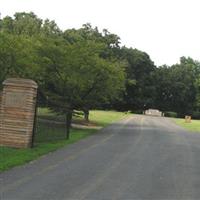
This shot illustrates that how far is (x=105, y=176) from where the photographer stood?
542 inches

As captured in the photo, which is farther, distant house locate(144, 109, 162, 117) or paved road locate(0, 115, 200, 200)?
distant house locate(144, 109, 162, 117)

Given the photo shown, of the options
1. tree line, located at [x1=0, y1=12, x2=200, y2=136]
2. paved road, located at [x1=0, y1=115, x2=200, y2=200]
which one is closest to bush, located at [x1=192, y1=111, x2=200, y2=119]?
tree line, located at [x1=0, y1=12, x2=200, y2=136]

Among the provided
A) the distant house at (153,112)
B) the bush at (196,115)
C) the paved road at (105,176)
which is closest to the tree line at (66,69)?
the paved road at (105,176)

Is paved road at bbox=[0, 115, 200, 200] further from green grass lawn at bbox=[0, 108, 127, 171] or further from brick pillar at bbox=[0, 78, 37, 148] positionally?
brick pillar at bbox=[0, 78, 37, 148]

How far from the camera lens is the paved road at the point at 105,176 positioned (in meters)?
11.2

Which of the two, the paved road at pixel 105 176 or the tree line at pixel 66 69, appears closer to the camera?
the paved road at pixel 105 176

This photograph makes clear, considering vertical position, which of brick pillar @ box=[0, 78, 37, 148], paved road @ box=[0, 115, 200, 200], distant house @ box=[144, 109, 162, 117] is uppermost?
distant house @ box=[144, 109, 162, 117]

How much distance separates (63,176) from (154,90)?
9941 centimetres

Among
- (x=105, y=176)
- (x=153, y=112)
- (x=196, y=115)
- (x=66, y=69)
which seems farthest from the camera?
(x=196, y=115)

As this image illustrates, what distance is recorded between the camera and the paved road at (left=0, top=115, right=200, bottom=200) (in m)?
11.2

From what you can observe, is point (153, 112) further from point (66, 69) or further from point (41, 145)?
point (41, 145)

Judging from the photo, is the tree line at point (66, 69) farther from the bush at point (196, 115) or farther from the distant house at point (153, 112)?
the bush at point (196, 115)

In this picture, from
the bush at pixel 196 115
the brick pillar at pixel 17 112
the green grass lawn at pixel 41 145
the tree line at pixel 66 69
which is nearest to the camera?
the green grass lawn at pixel 41 145

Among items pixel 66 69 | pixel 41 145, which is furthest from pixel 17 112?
pixel 66 69
